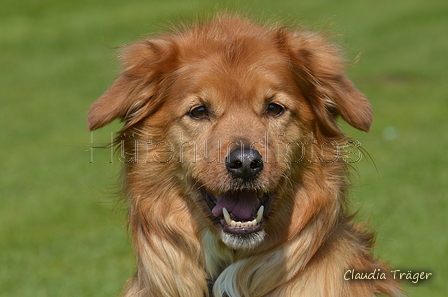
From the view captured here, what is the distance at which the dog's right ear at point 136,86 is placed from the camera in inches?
165

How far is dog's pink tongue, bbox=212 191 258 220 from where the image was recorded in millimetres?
3988

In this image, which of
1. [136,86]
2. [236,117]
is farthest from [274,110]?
[136,86]

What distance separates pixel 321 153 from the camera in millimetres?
4246

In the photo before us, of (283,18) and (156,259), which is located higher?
(283,18)

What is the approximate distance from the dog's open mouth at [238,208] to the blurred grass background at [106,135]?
35.9 inches

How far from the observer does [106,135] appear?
42.0ft

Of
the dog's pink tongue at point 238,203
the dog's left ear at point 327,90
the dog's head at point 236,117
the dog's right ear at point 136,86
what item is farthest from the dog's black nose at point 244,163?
the dog's right ear at point 136,86

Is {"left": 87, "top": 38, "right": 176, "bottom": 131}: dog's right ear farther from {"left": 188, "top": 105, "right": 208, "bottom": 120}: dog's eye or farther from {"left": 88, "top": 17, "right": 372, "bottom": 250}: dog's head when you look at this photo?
{"left": 188, "top": 105, "right": 208, "bottom": 120}: dog's eye

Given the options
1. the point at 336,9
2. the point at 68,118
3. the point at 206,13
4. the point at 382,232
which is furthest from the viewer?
the point at 336,9

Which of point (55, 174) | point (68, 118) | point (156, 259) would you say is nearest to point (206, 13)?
point (156, 259)

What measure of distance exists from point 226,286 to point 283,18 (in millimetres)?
2032

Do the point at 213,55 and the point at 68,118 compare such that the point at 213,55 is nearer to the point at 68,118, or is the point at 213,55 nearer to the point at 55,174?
the point at 55,174

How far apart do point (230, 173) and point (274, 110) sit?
568 mm

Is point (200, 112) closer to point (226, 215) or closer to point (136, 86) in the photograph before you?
point (136, 86)
